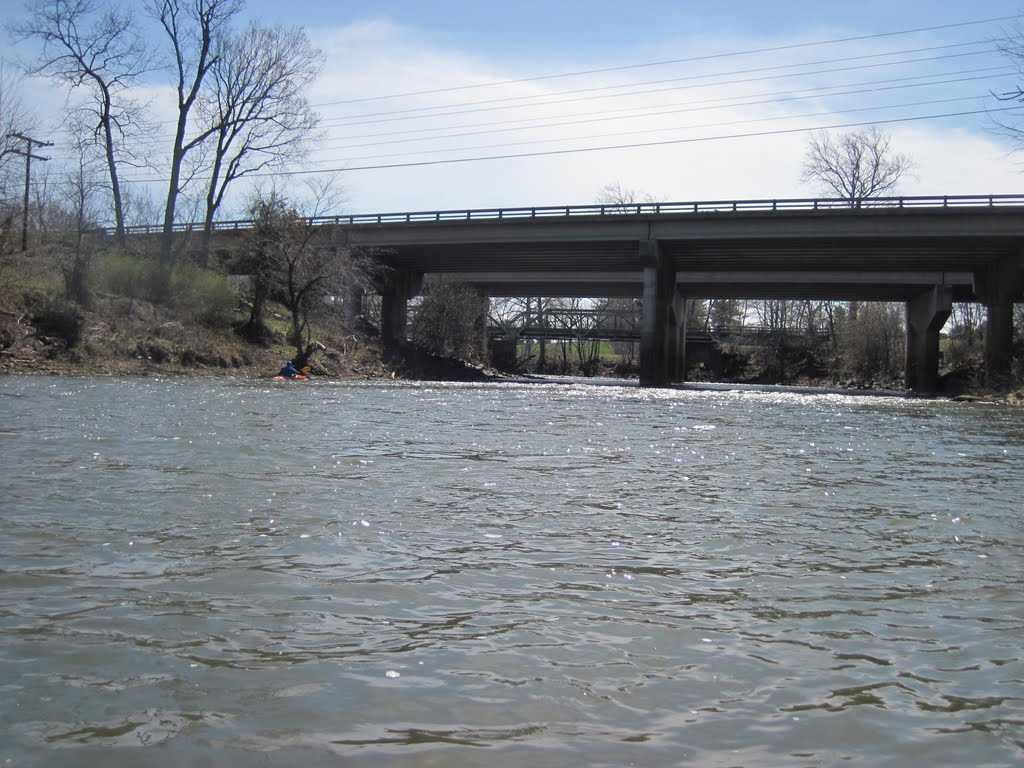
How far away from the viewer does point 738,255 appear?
4912 centimetres

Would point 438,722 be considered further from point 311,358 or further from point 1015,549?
point 311,358

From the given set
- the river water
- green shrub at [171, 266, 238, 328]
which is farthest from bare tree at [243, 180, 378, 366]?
the river water

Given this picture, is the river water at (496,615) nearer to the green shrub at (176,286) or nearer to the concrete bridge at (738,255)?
the green shrub at (176,286)

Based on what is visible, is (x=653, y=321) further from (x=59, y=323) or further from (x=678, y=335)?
(x=59, y=323)

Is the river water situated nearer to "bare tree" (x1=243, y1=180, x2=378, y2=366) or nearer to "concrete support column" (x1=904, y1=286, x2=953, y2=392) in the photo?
"bare tree" (x1=243, y1=180, x2=378, y2=366)

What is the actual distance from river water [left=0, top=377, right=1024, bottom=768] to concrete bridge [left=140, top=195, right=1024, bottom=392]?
34.7m

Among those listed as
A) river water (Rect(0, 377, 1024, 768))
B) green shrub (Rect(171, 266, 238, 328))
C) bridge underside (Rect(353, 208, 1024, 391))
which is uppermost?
bridge underside (Rect(353, 208, 1024, 391))

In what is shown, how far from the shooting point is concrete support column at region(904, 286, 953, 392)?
167 feet

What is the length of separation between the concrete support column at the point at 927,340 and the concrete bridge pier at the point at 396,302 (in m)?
31.0

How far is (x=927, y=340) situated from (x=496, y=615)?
5418cm

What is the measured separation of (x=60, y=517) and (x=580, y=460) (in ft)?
20.7

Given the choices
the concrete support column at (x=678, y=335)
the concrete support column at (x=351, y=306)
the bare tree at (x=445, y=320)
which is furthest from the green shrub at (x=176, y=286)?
the concrete support column at (x=678, y=335)

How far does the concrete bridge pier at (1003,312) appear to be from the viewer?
42.2 m

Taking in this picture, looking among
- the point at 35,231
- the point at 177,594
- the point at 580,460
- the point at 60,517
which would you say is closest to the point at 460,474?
the point at 580,460
